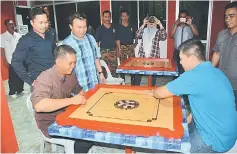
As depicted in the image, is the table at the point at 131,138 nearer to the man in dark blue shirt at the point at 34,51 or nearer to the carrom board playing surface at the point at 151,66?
the man in dark blue shirt at the point at 34,51

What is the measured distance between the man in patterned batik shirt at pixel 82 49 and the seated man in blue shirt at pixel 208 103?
122 cm

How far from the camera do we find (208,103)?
1573 millimetres

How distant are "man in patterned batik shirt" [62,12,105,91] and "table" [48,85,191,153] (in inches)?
43.9

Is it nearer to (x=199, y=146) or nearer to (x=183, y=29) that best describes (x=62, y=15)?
(x=183, y=29)

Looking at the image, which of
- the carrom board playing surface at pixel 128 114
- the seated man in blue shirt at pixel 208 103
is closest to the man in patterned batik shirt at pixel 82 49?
the carrom board playing surface at pixel 128 114

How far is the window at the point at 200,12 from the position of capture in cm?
589

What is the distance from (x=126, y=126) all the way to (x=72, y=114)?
45 cm

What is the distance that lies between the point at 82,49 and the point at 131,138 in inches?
58.9

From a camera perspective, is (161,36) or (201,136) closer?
(201,136)

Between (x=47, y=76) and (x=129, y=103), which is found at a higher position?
(x=47, y=76)

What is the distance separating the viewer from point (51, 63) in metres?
2.72

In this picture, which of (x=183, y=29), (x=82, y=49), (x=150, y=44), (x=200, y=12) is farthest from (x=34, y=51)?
(x=200, y=12)

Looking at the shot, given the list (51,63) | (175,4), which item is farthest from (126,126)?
(175,4)

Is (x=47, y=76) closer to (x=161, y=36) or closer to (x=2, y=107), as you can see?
(x=2, y=107)
